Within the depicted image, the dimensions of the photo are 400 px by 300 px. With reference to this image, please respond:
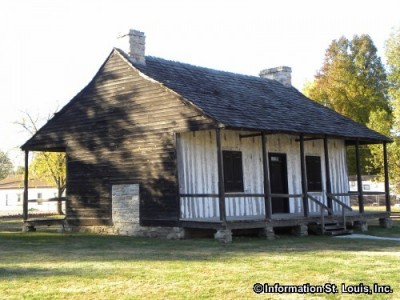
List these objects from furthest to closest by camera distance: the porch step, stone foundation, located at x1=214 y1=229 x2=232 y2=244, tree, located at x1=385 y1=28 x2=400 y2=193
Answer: tree, located at x1=385 y1=28 x2=400 y2=193 → the porch step → stone foundation, located at x1=214 y1=229 x2=232 y2=244

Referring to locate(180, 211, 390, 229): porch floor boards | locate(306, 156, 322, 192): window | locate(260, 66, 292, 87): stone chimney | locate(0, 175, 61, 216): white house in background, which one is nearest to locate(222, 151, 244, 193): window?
locate(180, 211, 390, 229): porch floor boards

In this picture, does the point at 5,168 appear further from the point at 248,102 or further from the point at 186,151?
the point at 186,151

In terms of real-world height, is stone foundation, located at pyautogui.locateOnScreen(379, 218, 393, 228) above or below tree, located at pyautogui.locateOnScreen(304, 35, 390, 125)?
below

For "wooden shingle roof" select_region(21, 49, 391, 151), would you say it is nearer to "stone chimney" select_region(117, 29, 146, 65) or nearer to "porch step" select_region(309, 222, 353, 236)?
"stone chimney" select_region(117, 29, 146, 65)

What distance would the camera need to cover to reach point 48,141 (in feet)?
70.0

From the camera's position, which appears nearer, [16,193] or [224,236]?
[224,236]

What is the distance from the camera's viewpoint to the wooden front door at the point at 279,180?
20278mm

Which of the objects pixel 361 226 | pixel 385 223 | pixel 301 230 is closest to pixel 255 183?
pixel 301 230

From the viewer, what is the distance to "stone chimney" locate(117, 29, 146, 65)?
64.6 feet

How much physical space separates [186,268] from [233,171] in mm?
8610

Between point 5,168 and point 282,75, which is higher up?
point 5,168

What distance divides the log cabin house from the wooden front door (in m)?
0.04

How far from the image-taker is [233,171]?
61.0 ft

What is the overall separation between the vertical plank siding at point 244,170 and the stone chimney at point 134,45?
397 centimetres
